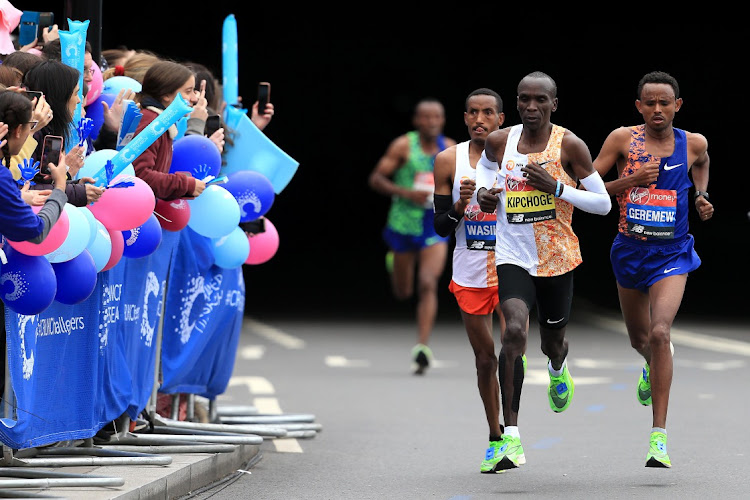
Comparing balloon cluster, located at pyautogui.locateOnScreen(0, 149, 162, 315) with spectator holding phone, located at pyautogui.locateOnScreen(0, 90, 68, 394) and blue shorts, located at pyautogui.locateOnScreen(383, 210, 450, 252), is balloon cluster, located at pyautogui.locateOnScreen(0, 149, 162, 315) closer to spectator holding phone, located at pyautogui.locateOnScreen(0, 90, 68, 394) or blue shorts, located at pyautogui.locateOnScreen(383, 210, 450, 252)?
spectator holding phone, located at pyautogui.locateOnScreen(0, 90, 68, 394)

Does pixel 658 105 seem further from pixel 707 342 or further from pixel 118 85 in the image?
pixel 707 342

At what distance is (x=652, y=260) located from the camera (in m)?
9.08

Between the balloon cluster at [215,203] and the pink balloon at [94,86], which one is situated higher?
the pink balloon at [94,86]

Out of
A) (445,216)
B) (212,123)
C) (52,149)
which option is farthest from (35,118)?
(445,216)

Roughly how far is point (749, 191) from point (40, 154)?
44502 mm

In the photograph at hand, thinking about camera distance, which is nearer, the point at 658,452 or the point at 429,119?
the point at 658,452

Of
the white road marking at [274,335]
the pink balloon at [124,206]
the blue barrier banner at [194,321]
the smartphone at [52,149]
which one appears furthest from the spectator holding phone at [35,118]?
the white road marking at [274,335]

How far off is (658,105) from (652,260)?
0.84 m

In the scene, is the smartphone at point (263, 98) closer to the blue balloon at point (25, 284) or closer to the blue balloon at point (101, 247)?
the blue balloon at point (101, 247)

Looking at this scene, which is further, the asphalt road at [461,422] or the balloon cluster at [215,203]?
the balloon cluster at [215,203]

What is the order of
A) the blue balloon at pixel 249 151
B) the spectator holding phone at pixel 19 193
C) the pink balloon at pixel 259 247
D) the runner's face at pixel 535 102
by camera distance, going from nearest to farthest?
the spectator holding phone at pixel 19 193 < the runner's face at pixel 535 102 < the blue balloon at pixel 249 151 < the pink balloon at pixel 259 247

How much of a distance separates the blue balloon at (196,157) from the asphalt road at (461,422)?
5.41ft

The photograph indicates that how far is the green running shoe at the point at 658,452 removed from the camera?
8.60m

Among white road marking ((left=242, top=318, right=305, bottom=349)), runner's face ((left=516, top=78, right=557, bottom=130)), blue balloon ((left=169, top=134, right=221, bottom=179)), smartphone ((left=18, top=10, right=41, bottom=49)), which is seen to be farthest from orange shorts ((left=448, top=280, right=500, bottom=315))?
white road marking ((left=242, top=318, right=305, bottom=349))
